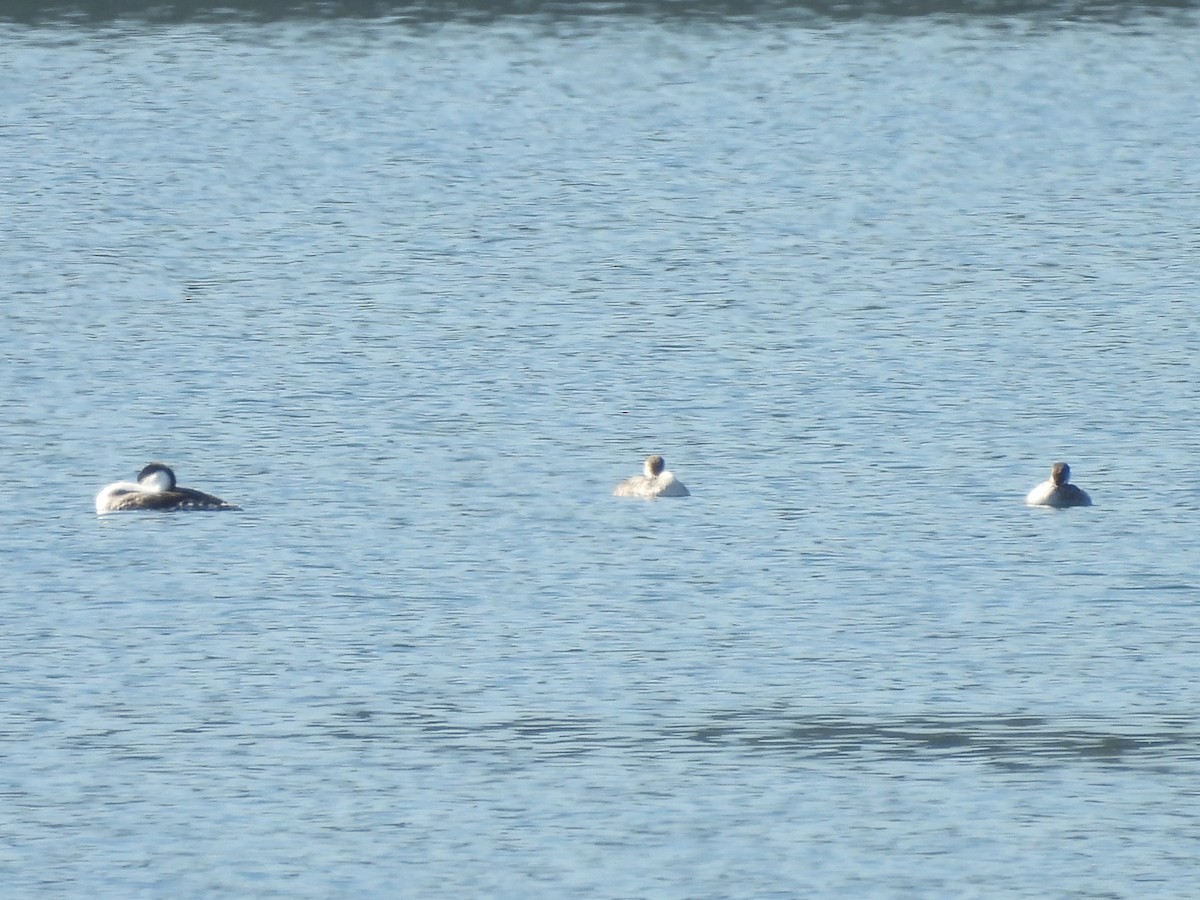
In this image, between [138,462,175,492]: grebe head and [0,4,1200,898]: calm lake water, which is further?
[138,462,175,492]: grebe head

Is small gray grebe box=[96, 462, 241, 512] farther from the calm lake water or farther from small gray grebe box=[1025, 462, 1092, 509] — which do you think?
small gray grebe box=[1025, 462, 1092, 509]

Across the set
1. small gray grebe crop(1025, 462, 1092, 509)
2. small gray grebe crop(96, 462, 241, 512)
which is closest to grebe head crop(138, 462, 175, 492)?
small gray grebe crop(96, 462, 241, 512)

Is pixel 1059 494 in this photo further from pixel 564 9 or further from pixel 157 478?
pixel 564 9

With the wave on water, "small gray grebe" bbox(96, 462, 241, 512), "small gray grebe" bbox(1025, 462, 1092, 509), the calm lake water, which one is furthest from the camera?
the wave on water

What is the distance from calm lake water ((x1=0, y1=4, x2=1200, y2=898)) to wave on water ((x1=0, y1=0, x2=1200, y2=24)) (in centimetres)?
499

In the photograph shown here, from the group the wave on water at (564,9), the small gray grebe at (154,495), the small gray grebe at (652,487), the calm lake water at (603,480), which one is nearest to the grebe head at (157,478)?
the small gray grebe at (154,495)

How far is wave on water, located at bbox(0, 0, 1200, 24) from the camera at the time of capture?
5466 centimetres

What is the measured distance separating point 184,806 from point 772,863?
333 centimetres

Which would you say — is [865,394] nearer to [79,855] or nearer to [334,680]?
[334,680]

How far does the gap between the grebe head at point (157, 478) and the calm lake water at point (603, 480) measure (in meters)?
0.59

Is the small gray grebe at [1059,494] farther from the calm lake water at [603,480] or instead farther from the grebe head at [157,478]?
the grebe head at [157,478]

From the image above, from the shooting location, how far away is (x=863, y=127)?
4497 centimetres

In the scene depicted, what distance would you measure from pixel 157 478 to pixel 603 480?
368cm

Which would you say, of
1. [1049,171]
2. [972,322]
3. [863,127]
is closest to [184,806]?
[972,322]
